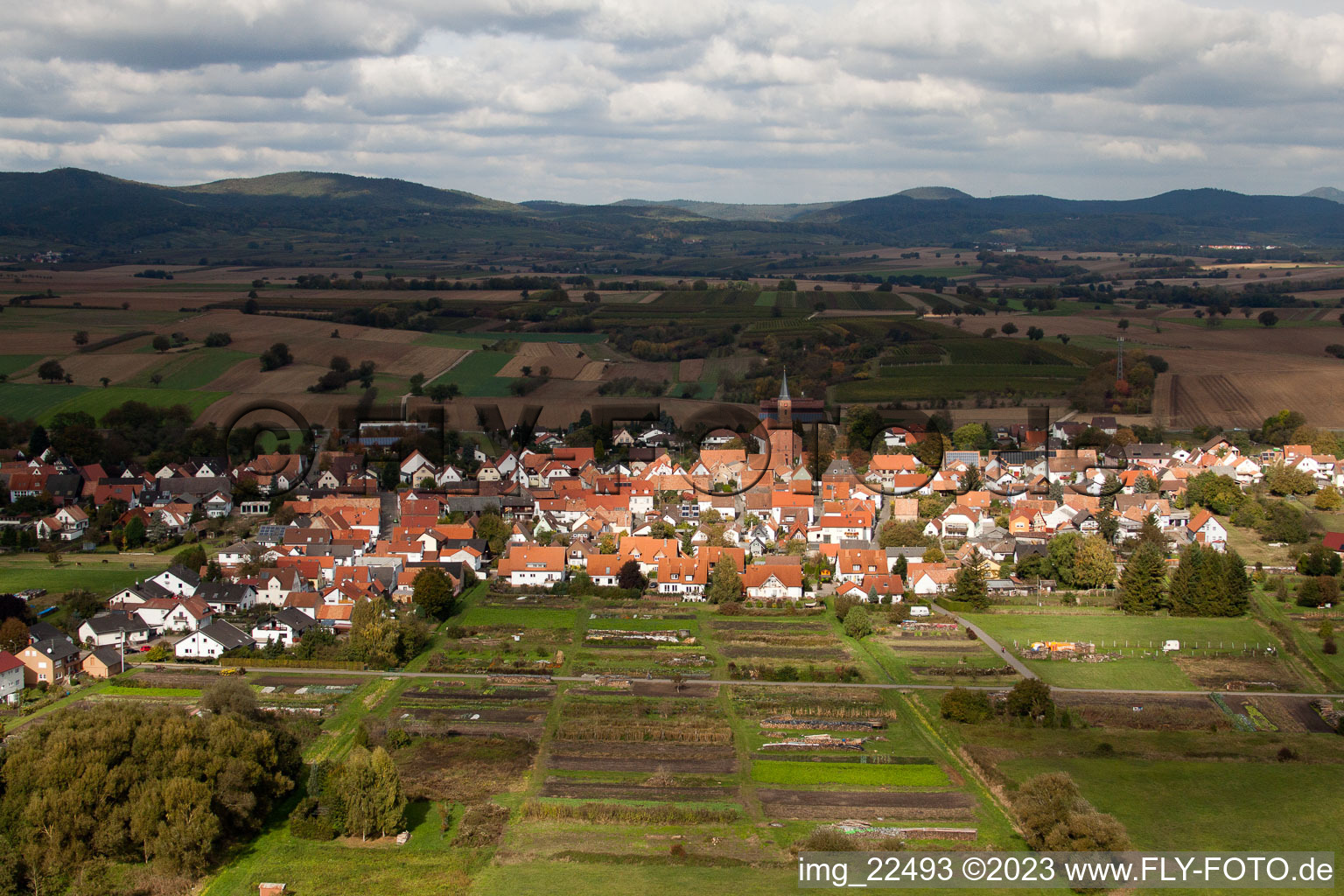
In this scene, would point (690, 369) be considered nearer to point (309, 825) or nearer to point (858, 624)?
point (858, 624)

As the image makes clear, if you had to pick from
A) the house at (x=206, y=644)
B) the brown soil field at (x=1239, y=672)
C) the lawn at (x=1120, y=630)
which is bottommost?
the brown soil field at (x=1239, y=672)

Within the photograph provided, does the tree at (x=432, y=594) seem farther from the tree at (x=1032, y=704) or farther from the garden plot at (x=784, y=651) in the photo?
the tree at (x=1032, y=704)

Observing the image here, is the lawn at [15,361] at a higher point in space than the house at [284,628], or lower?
higher

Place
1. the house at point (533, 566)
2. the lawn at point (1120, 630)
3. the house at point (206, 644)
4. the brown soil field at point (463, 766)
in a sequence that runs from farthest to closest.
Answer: the house at point (533, 566)
the lawn at point (1120, 630)
the house at point (206, 644)
the brown soil field at point (463, 766)

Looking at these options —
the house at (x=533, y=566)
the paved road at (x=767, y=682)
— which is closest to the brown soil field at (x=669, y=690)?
the paved road at (x=767, y=682)

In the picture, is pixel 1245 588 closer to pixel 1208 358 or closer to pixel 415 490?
pixel 415 490

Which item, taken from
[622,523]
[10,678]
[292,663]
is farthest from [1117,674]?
[10,678]

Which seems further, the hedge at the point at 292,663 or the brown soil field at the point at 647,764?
the hedge at the point at 292,663

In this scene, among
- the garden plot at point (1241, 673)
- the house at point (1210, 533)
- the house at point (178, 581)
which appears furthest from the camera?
the house at point (1210, 533)
